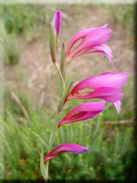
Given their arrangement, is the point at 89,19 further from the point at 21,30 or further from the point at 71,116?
the point at 71,116

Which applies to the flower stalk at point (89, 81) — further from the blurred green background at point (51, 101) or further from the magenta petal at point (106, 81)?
the blurred green background at point (51, 101)

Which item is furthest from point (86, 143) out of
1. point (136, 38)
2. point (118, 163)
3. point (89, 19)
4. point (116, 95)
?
point (89, 19)

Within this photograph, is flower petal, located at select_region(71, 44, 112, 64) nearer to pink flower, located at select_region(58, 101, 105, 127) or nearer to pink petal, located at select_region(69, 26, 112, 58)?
pink petal, located at select_region(69, 26, 112, 58)

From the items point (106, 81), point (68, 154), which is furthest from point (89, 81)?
point (68, 154)

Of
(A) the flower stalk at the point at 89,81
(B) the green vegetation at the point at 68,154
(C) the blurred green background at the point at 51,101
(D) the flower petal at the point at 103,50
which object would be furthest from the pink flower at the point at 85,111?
(B) the green vegetation at the point at 68,154

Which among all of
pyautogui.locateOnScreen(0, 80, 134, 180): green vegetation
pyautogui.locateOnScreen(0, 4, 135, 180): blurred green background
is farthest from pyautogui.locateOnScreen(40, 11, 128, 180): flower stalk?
pyautogui.locateOnScreen(0, 80, 134, 180): green vegetation

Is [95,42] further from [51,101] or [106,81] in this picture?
[51,101]
